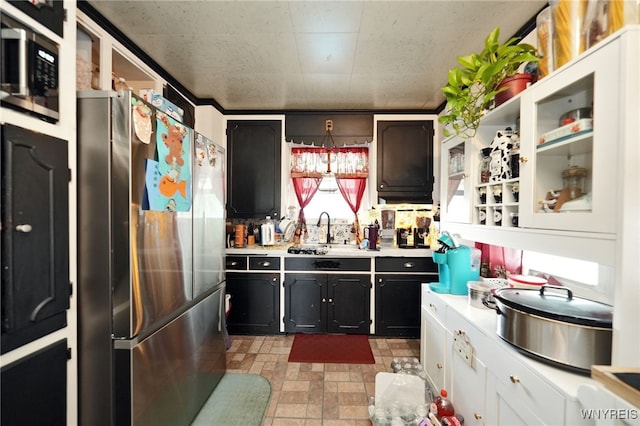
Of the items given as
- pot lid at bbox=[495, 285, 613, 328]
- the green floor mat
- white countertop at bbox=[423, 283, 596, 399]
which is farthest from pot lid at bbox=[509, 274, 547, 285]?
the green floor mat

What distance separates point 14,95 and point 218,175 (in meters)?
1.14

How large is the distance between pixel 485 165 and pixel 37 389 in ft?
7.28

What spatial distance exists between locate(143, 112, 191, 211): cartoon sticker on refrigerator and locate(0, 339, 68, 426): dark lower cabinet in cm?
66

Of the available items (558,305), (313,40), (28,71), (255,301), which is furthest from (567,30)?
(255,301)

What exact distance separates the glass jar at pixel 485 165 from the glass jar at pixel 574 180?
423 millimetres

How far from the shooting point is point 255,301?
110 inches

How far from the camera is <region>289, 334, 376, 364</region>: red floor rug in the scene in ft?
7.77

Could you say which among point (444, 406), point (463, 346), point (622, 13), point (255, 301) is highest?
point (622, 13)

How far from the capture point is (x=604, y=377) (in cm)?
55

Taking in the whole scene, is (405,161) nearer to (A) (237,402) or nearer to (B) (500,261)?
(B) (500,261)

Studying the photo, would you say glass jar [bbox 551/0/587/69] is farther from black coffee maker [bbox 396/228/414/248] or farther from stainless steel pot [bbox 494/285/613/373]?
black coffee maker [bbox 396/228/414/248]

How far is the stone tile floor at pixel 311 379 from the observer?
1.73 meters

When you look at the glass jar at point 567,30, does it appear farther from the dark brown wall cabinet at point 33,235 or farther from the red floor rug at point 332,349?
the red floor rug at point 332,349

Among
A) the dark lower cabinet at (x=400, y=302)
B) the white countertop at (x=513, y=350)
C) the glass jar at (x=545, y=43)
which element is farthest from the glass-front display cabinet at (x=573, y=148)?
the dark lower cabinet at (x=400, y=302)
